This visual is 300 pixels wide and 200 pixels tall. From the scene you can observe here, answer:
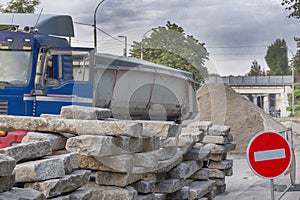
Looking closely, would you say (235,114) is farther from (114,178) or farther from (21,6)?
(114,178)

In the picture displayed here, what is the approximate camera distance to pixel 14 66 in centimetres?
1138

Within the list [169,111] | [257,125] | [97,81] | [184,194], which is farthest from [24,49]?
[257,125]

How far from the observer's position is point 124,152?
20.3 feet

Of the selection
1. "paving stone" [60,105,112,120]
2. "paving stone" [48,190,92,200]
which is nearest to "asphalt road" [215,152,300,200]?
"paving stone" [60,105,112,120]

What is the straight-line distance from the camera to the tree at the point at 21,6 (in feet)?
77.5

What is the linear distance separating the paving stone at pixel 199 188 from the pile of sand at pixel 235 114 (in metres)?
9.51

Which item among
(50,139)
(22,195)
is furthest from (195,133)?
(22,195)

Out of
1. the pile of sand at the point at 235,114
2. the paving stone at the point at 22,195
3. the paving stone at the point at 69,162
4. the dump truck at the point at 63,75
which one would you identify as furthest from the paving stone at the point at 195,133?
the pile of sand at the point at 235,114

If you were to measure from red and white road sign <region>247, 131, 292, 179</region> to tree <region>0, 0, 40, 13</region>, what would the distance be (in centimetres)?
1826

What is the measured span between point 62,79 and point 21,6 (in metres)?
13.8

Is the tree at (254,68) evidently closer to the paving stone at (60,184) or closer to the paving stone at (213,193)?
the paving stone at (213,193)

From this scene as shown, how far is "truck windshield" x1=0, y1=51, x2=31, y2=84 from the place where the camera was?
36.7 feet

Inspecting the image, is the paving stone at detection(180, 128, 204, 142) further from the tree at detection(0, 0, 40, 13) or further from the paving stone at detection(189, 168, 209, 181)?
the tree at detection(0, 0, 40, 13)

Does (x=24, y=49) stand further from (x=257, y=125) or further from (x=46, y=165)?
(x=257, y=125)
